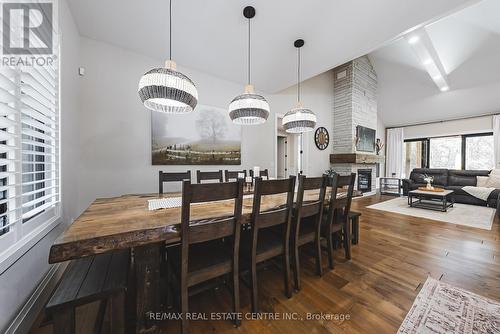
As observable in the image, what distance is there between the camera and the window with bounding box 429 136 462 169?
5906 mm

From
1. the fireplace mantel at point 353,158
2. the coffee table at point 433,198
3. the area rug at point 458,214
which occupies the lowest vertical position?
the area rug at point 458,214

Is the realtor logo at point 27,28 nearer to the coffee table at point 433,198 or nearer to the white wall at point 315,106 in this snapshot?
the white wall at point 315,106

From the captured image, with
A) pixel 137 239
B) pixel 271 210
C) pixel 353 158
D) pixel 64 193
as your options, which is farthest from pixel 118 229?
pixel 353 158

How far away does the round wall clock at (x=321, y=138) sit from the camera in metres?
5.38

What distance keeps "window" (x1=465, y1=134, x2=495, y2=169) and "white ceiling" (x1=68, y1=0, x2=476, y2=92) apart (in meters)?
5.80

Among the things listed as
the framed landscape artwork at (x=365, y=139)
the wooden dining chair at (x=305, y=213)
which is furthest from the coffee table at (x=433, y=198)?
the wooden dining chair at (x=305, y=213)

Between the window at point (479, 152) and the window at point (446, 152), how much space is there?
167 mm

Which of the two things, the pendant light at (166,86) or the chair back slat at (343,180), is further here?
the chair back slat at (343,180)

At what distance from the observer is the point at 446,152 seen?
6141 mm

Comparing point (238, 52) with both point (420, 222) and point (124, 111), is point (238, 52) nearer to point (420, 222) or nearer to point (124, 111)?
point (124, 111)

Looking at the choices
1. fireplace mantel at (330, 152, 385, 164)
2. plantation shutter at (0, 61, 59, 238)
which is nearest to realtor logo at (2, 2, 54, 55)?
plantation shutter at (0, 61, 59, 238)

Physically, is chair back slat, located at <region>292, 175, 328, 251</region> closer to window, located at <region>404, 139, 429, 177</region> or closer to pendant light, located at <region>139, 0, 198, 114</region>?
pendant light, located at <region>139, 0, 198, 114</region>

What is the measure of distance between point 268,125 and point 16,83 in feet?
12.3

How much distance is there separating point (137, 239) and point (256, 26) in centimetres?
304
